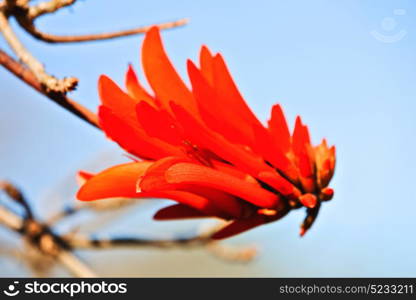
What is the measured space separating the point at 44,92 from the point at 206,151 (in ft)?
0.63

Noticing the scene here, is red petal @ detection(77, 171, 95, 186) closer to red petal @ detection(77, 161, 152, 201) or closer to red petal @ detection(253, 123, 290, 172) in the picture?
red petal @ detection(77, 161, 152, 201)

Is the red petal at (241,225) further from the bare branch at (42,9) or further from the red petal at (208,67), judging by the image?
the bare branch at (42,9)

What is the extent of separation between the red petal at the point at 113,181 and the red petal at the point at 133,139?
1 centimetres

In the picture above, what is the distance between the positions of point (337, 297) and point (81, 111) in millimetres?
669

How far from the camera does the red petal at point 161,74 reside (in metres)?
0.61

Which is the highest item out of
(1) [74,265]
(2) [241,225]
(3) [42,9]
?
(3) [42,9]

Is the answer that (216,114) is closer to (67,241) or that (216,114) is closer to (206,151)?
(206,151)

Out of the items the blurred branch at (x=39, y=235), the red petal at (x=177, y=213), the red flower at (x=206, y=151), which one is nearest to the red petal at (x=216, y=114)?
the red flower at (x=206, y=151)

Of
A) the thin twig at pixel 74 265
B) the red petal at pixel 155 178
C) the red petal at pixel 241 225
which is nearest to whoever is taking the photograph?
the red petal at pixel 155 178

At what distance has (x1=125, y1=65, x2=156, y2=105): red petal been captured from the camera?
2.14 ft

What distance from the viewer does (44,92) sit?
63 cm

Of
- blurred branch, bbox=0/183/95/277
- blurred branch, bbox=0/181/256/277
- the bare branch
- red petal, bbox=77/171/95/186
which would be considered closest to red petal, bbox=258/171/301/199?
red petal, bbox=77/171/95/186

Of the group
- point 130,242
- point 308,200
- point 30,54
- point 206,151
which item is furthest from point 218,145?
point 130,242

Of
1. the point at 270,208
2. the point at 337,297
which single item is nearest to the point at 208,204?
the point at 270,208
